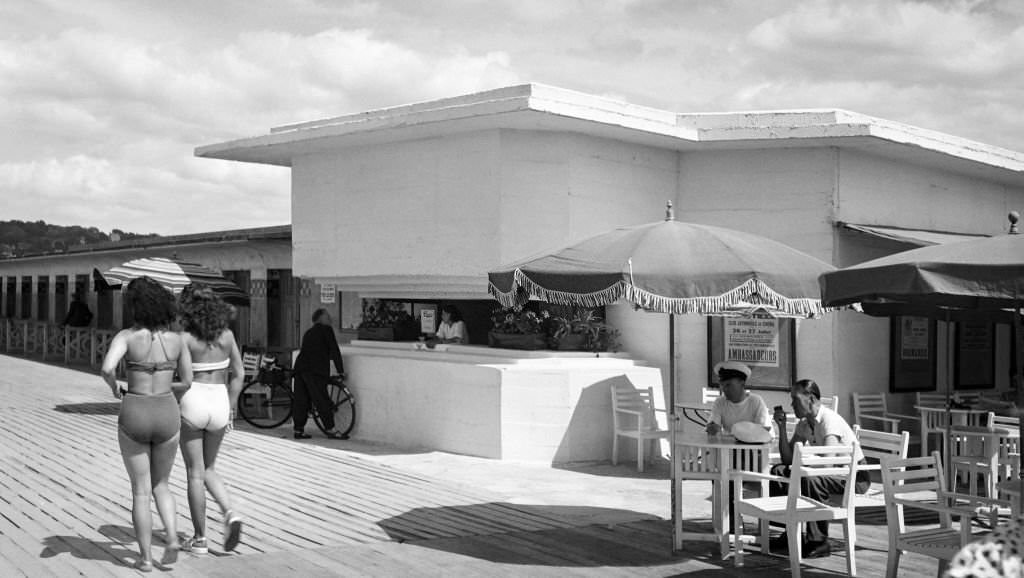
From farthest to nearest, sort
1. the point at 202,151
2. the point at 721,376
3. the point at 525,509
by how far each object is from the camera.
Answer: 1. the point at 202,151
2. the point at 525,509
3. the point at 721,376

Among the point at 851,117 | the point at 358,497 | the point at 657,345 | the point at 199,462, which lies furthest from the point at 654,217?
the point at 199,462

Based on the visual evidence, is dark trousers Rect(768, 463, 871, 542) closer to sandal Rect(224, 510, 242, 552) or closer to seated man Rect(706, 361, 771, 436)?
seated man Rect(706, 361, 771, 436)

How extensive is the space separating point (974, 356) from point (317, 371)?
8.36m

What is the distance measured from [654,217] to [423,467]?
14.1 feet

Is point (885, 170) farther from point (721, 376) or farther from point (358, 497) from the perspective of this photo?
point (358, 497)

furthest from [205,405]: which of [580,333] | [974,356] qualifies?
[974,356]

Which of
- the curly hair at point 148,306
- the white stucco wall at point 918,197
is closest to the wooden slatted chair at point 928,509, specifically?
the curly hair at point 148,306

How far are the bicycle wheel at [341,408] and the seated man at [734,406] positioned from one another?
6271mm

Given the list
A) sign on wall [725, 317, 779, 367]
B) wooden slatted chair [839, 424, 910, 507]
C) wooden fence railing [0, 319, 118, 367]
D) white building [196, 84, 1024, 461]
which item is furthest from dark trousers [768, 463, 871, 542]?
wooden fence railing [0, 319, 118, 367]

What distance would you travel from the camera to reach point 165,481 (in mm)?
6855

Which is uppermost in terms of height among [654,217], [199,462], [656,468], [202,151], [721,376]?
[202,151]

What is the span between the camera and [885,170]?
12984 mm

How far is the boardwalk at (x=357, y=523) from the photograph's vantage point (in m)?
7.09

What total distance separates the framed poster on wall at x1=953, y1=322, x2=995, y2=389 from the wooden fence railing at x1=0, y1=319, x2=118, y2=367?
1867cm
